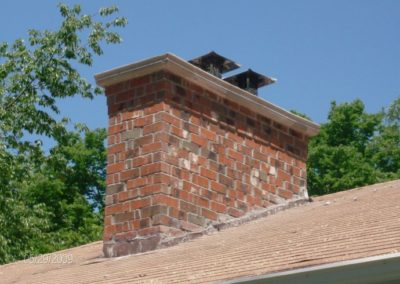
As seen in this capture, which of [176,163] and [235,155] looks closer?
[176,163]

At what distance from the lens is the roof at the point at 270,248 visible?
6.47 m

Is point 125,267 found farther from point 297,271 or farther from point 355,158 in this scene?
point 355,158

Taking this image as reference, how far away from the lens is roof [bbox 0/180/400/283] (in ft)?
21.2

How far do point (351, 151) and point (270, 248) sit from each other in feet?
68.2

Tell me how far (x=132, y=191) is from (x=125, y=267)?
132cm

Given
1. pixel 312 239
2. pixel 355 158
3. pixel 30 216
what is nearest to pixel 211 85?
pixel 312 239

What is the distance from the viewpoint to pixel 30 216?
18828mm

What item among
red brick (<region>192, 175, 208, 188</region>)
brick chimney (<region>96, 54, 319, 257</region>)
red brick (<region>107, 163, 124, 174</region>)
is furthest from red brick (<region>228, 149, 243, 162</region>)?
red brick (<region>107, 163, 124, 174</region>)

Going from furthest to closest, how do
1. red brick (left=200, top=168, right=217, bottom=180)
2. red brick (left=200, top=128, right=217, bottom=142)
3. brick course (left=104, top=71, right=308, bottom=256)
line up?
red brick (left=200, top=128, right=217, bottom=142) → red brick (left=200, top=168, right=217, bottom=180) → brick course (left=104, top=71, right=308, bottom=256)

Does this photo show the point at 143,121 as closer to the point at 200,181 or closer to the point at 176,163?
the point at 176,163

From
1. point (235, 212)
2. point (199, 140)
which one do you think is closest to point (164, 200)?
point (199, 140)

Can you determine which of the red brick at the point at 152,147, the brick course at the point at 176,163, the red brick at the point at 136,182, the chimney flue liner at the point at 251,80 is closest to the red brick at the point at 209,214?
the brick course at the point at 176,163

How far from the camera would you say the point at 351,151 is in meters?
27.7

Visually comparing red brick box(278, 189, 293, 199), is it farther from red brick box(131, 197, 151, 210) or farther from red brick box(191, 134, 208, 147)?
red brick box(131, 197, 151, 210)
